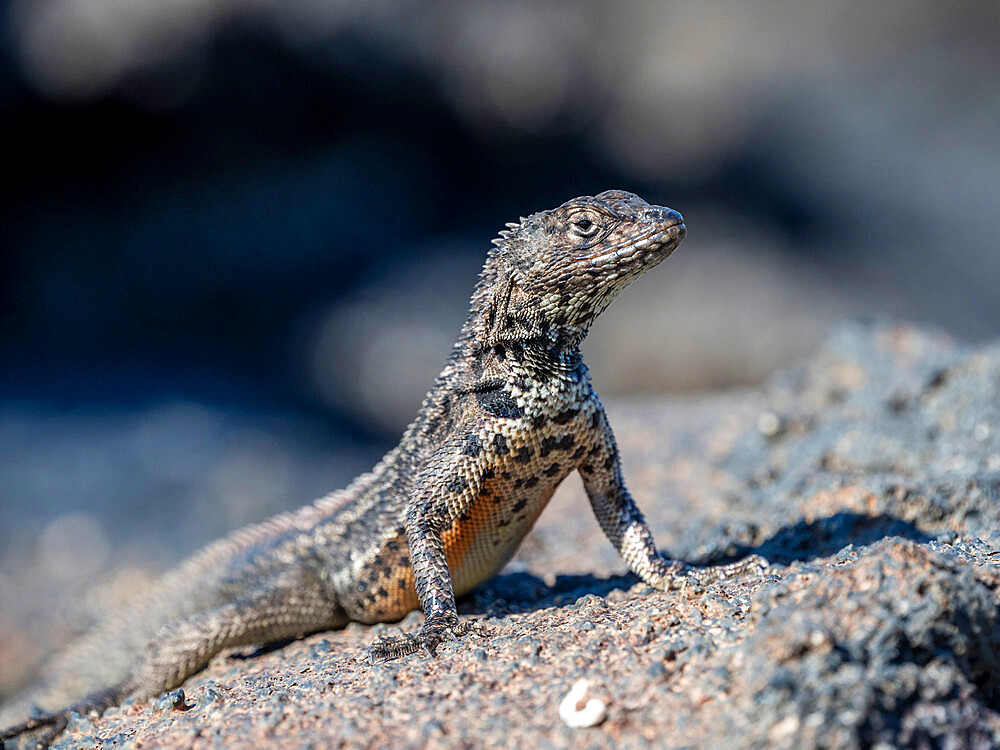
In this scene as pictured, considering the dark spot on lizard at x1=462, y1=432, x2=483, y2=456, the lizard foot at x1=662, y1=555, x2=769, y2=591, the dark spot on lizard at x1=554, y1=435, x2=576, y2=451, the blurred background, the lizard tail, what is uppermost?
the blurred background

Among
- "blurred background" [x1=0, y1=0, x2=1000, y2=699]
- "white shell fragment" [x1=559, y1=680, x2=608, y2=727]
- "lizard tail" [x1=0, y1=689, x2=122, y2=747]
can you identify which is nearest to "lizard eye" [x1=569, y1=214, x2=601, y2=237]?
"white shell fragment" [x1=559, y1=680, x2=608, y2=727]

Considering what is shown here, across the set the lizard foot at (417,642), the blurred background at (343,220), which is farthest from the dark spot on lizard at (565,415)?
the blurred background at (343,220)

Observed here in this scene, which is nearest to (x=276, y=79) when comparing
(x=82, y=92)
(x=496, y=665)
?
(x=82, y=92)

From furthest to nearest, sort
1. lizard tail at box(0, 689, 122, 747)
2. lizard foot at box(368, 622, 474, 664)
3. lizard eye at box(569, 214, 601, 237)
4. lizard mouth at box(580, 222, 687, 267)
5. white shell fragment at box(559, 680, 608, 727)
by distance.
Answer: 1. lizard tail at box(0, 689, 122, 747)
2. lizard eye at box(569, 214, 601, 237)
3. lizard mouth at box(580, 222, 687, 267)
4. lizard foot at box(368, 622, 474, 664)
5. white shell fragment at box(559, 680, 608, 727)

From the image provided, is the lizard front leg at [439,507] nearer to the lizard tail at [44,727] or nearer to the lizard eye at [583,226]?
the lizard eye at [583,226]

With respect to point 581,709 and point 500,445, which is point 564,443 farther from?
point 581,709

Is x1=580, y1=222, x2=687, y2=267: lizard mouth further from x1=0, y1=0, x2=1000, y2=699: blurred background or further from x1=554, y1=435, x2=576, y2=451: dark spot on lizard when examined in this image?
x1=0, y1=0, x2=1000, y2=699: blurred background

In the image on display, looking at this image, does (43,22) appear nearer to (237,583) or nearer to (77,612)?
(77,612)
